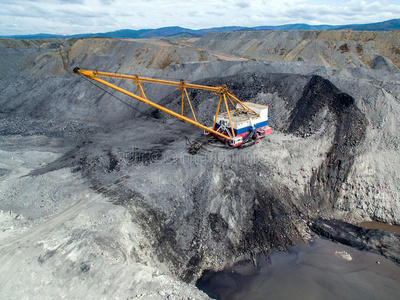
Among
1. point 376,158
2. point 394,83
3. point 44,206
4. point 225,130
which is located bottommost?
point 44,206

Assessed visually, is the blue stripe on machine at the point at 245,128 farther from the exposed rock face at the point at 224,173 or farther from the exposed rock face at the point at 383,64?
the exposed rock face at the point at 383,64

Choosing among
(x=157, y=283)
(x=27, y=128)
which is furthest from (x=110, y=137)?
(x=157, y=283)

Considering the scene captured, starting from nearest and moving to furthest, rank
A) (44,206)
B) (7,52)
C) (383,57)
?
(44,206) < (383,57) < (7,52)

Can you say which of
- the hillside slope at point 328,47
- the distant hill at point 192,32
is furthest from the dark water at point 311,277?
the distant hill at point 192,32

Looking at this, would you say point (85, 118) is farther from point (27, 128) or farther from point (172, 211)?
point (172, 211)

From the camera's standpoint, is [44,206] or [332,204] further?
[332,204]

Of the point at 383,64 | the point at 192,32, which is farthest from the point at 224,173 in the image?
the point at 192,32

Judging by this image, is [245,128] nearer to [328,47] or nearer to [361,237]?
[361,237]
